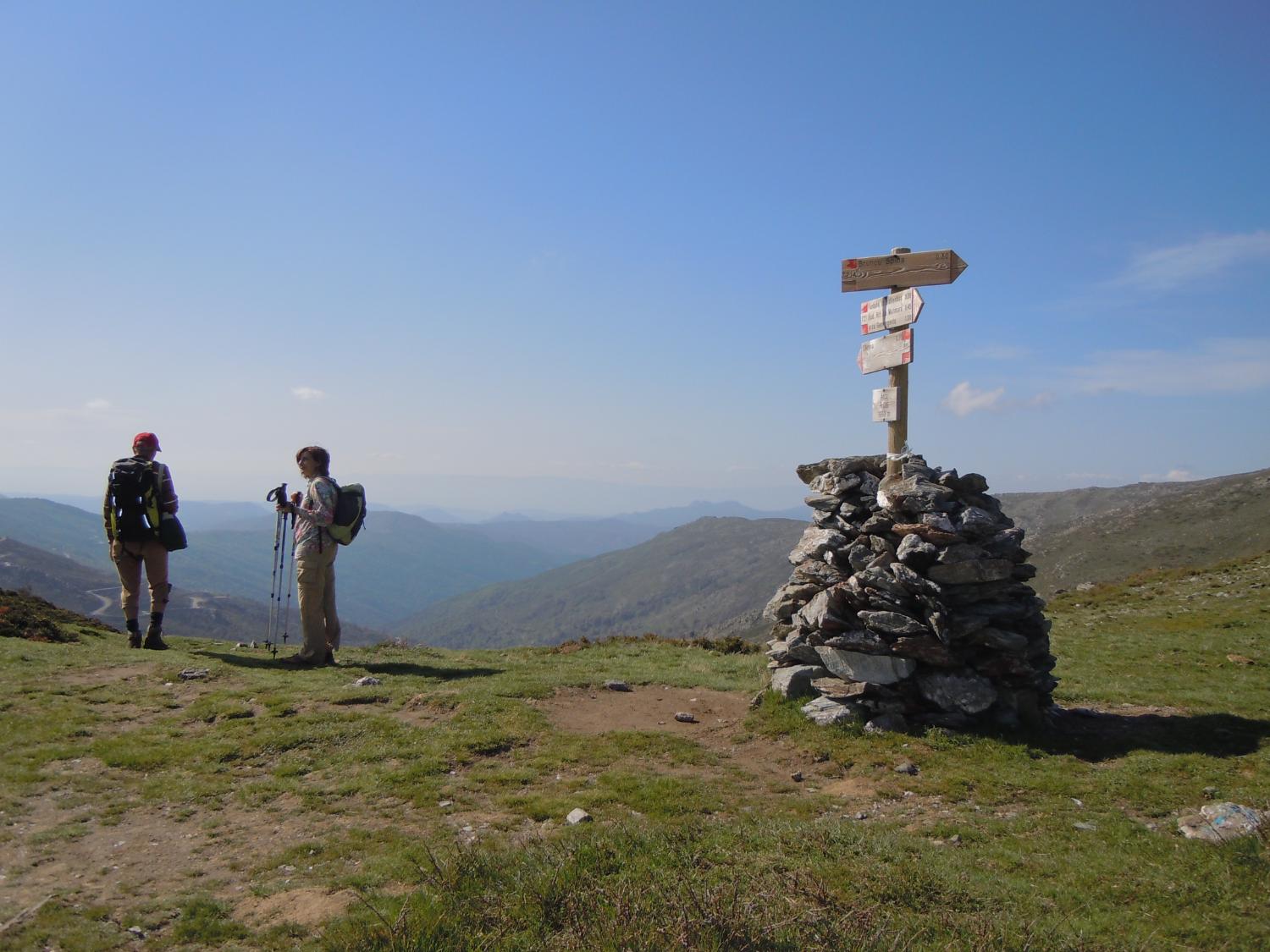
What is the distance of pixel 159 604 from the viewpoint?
15.6 meters

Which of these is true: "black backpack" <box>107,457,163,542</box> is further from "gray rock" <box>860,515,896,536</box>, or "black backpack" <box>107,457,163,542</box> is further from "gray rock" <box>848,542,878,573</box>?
"gray rock" <box>860,515,896,536</box>

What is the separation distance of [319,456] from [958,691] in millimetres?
12338

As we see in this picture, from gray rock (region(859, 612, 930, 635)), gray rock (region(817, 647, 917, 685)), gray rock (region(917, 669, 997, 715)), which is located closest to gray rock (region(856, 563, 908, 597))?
gray rock (region(859, 612, 930, 635))

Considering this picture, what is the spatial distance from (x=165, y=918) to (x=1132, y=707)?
1483 cm

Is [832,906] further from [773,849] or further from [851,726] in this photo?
[851,726]

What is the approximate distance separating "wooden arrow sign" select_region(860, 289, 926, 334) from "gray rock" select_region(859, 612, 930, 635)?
5.00 m

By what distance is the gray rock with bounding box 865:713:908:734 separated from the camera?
11.2 m

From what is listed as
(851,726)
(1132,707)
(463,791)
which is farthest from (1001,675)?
(463,791)

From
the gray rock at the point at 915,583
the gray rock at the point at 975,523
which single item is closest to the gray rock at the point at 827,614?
the gray rock at the point at 915,583

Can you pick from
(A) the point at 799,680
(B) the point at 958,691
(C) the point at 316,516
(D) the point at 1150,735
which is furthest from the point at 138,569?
(D) the point at 1150,735

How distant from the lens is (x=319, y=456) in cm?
1471

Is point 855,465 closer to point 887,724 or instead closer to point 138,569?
point 887,724

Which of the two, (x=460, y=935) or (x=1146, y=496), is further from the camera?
(x=1146, y=496)

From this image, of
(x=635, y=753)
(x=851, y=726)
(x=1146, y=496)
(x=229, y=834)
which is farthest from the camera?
(x=1146, y=496)
